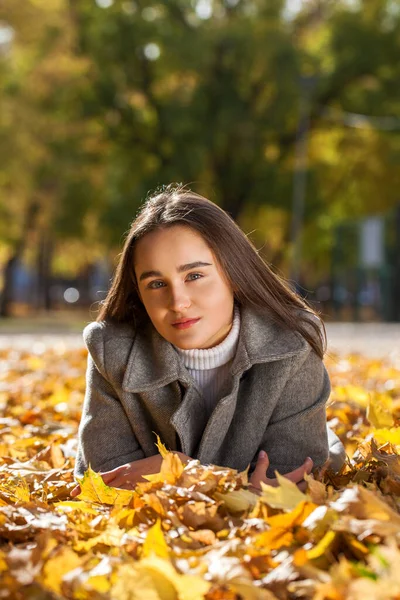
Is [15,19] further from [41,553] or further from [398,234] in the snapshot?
[41,553]

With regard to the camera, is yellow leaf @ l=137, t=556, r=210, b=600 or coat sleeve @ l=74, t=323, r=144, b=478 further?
coat sleeve @ l=74, t=323, r=144, b=478

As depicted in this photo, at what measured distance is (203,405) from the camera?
3.45 meters

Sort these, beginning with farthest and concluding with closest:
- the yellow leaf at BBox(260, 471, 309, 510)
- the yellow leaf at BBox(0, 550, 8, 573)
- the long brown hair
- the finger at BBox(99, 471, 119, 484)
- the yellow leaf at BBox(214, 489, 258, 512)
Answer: the long brown hair → the finger at BBox(99, 471, 119, 484) → the yellow leaf at BBox(214, 489, 258, 512) → the yellow leaf at BBox(260, 471, 309, 510) → the yellow leaf at BBox(0, 550, 8, 573)

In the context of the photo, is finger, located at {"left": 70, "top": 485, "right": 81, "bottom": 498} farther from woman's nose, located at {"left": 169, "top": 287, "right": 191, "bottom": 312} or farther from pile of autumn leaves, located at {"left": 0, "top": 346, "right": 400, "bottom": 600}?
woman's nose, located at {"left": 169, "top": 287, "right": 191, "bottom": 312}

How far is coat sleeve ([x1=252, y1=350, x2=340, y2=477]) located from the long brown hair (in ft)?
0.46

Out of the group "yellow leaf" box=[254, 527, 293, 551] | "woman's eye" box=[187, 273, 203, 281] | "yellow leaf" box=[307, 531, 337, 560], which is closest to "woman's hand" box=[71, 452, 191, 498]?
"woman's eye" box=[187, 273, 203, 281]

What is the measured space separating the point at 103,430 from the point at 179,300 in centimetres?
56

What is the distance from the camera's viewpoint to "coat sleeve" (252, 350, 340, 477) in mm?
3383

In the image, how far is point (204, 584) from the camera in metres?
1.98

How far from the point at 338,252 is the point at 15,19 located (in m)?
11.3

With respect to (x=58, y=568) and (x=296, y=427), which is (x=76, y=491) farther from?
(x=58, y=568)

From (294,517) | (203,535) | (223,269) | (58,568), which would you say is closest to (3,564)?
(58,568)

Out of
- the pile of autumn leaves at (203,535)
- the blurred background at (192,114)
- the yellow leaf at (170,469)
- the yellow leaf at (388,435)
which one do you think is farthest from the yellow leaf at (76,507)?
the blurred background at (192,114)

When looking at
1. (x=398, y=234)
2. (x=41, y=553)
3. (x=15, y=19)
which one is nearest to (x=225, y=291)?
(x=41, y=553)
